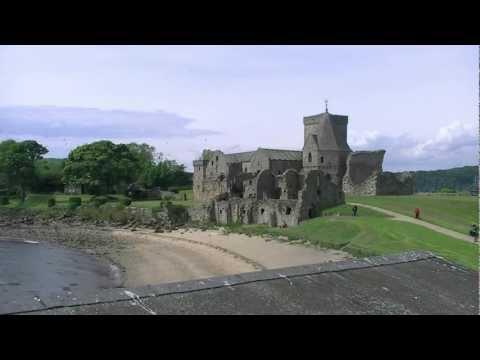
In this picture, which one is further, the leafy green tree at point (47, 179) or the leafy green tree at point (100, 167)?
the leafy green tree at point (47, 179)

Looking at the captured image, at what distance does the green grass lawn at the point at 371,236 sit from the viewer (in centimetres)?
2659

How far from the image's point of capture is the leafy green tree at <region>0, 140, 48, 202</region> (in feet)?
276

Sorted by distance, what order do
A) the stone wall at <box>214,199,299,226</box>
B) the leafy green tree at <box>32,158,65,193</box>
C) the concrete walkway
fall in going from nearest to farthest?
the concrete walkway < the stone wall at <box>214,199,299,226</box> < the leafy green tree at <box>32,158,65,193</box>

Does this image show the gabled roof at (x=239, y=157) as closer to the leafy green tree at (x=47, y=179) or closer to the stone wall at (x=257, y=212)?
the stone wall at (x=257, y=212)

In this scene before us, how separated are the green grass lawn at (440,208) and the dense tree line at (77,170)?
5012 cm

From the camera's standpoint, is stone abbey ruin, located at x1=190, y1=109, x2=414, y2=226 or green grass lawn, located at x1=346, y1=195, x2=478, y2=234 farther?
stone abbey ruin, located at x1=190, y1=109, x2=414, y2=226

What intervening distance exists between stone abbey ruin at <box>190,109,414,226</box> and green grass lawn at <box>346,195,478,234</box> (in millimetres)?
5023

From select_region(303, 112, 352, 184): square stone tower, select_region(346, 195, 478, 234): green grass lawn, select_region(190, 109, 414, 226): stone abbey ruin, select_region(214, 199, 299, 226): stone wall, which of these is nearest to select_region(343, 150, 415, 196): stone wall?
select_region(190, 109, 414, 226): stone abbey ruin

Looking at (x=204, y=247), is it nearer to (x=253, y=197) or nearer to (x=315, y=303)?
(x=253, y=197)

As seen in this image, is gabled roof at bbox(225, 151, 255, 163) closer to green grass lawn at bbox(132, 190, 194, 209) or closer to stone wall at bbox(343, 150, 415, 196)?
green grass lawn at bbox(132, 190, 194, 209)

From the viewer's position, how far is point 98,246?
47406 millimetres

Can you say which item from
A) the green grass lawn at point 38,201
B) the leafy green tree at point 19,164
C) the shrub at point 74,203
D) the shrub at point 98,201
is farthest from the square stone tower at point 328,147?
the leafy green tree at point 19,164

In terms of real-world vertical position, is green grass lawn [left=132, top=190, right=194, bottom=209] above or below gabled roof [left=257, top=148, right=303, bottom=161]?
below
